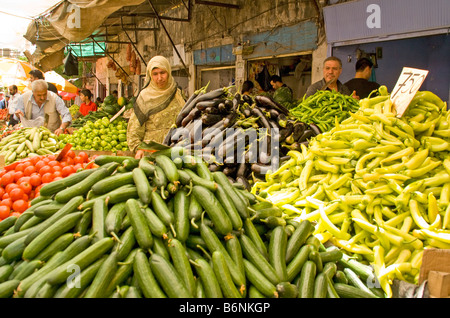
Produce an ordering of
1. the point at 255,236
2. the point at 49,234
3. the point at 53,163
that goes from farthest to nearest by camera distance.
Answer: the point at 53,163 < the point at 255,236 < the point at 49,234

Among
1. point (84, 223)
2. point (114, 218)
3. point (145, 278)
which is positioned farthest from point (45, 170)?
point (145, 278)

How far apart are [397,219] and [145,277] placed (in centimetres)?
158

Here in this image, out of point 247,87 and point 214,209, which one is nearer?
point 214,209

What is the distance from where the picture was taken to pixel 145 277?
1501 mm

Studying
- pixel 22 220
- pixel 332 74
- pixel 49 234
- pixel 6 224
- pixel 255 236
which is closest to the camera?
pixel 49 234

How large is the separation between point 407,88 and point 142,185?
2.04 meters

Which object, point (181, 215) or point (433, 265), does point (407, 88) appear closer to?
point (433, 265)

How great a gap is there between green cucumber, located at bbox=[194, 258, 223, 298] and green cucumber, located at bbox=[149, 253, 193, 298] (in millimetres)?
83

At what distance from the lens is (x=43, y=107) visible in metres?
6.95

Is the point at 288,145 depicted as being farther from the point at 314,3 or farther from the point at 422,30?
the point at 314,3

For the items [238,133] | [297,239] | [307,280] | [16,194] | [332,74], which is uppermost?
[332,74]

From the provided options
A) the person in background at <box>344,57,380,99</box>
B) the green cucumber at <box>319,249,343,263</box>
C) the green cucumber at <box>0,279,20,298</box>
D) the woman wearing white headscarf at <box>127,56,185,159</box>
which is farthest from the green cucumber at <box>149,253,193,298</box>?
the person in background at <box>344,57,380,99</box>

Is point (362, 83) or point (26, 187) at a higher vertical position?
point (362, 83)

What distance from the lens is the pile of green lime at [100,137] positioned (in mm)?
6574
